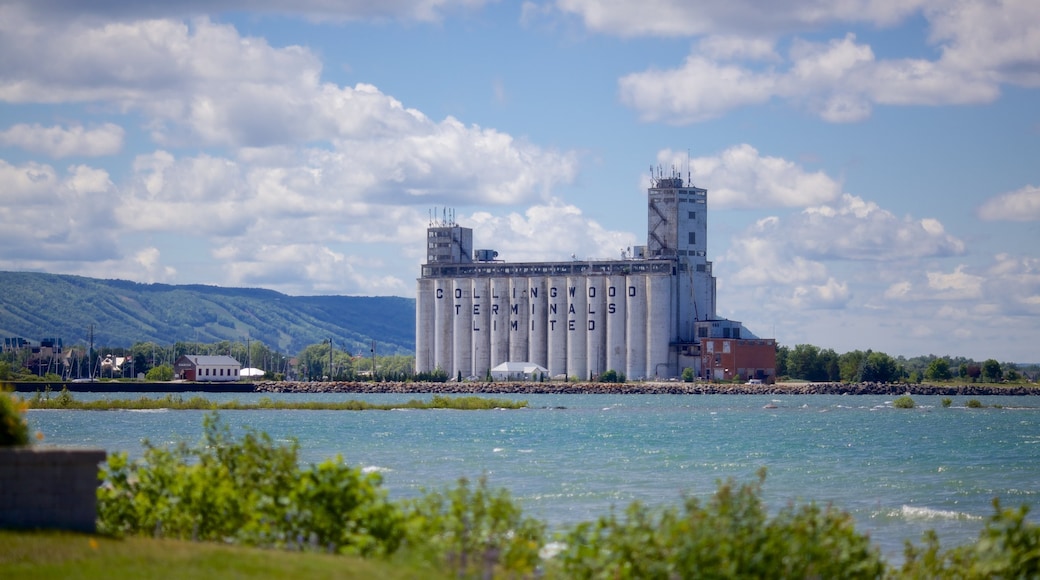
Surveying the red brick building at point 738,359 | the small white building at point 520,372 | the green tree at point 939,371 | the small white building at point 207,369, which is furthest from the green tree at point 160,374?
the green tree at point 939,371

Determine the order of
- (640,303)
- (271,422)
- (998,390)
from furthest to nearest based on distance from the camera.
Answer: (998,390) → (640,303) → (271,422)

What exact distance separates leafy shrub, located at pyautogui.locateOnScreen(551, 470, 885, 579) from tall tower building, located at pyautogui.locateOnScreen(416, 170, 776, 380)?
132 m

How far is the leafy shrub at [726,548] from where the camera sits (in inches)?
609

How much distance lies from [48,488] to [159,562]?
248cm

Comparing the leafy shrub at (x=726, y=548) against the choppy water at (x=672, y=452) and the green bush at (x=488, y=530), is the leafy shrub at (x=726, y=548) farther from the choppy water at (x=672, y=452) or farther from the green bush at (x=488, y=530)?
the choppy water at (x=672, y=452)

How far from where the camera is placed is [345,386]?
159 metres

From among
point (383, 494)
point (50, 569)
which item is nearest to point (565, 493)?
point (383, 494)

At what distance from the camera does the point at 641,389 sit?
480 feet

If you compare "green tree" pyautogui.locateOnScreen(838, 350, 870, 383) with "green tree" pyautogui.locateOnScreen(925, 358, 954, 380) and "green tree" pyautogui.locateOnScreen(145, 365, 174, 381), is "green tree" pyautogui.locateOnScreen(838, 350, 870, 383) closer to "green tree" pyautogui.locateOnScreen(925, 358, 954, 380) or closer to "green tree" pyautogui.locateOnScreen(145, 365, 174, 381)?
"green tree" pyautogui.locateOnScreen(925, 358, 954, 380)

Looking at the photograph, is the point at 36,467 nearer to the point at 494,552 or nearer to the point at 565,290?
the point at 494,552

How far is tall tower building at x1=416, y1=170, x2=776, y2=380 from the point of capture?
15100 cm

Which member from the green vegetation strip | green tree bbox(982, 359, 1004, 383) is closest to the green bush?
the green vegetation strip

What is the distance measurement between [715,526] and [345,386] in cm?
14508

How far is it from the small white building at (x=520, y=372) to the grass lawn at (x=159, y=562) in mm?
137437
